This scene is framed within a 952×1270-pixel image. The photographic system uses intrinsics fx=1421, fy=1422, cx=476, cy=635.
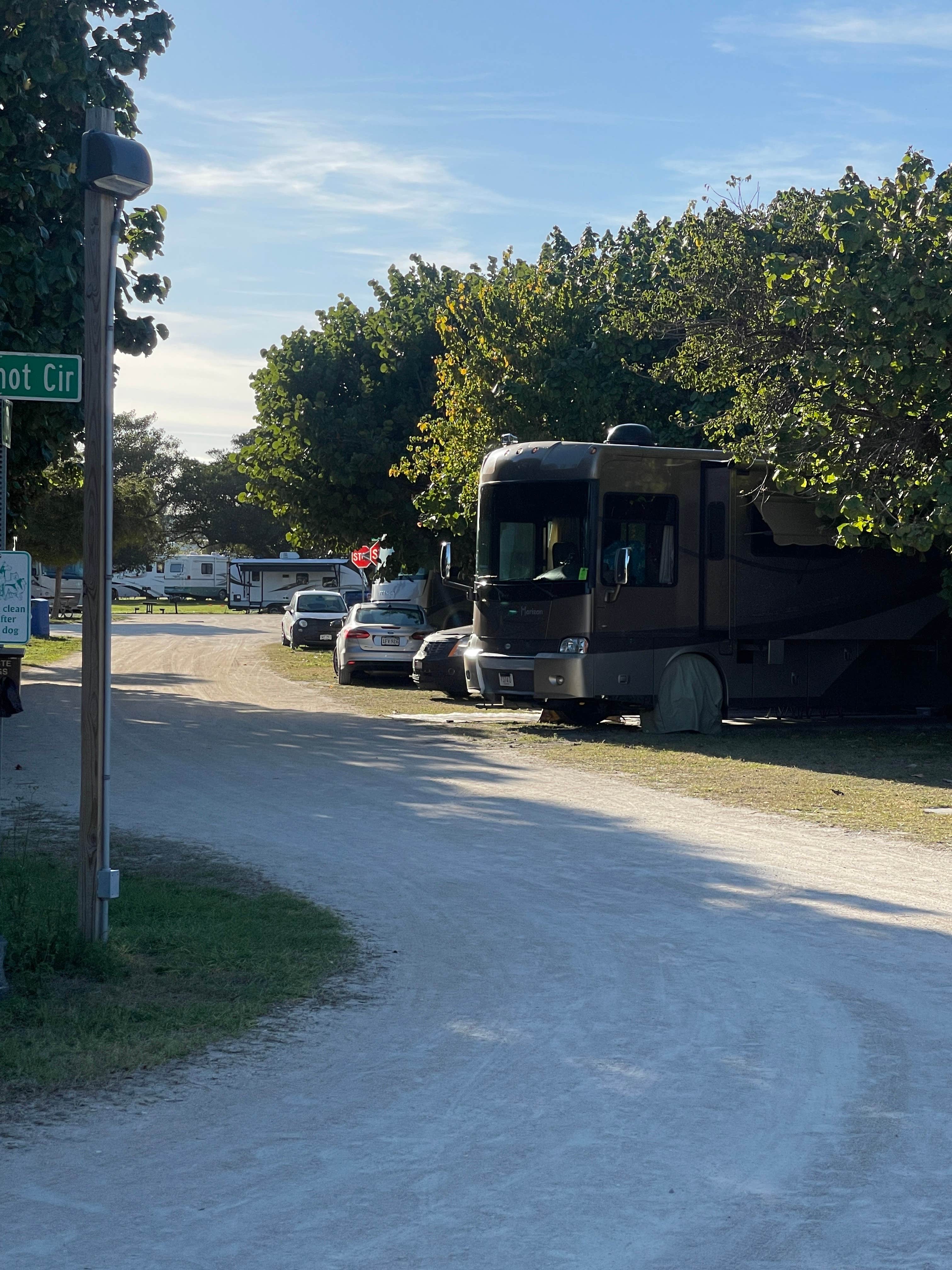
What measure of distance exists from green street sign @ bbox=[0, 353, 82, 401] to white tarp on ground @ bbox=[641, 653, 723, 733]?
470 inches

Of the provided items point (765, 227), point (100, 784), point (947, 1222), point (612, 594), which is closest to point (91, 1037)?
point (100, 784)

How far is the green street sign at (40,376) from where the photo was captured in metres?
6.69

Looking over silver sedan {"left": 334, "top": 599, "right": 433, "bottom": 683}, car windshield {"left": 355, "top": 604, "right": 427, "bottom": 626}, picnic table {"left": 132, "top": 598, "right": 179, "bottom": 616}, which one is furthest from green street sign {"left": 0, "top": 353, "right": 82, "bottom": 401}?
picnic table {"left": 132, "top": 598, "right": 179, "bottom": 616}

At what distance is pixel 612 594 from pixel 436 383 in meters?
18.2

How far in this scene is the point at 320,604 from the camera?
129ft

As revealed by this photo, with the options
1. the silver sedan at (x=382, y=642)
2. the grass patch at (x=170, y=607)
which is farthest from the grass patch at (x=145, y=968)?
the grass patch at (x=170, y=607)

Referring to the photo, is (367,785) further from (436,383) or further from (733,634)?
(436,383)

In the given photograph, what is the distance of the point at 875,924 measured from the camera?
7.74 metres

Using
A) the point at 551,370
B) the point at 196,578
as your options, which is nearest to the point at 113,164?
the point at 551,370

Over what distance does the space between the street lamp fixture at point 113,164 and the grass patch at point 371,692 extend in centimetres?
1462

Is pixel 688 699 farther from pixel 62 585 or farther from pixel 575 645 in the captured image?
pixel 62 585

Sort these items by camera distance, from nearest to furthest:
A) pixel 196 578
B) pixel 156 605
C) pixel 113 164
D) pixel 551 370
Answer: pixel 113 164 → pixel 551 370 → pixel 156 605 → pixel 196 578

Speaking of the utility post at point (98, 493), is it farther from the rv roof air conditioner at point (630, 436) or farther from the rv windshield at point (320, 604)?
the rv windshield at point (320, 604)

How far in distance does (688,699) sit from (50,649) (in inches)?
969
